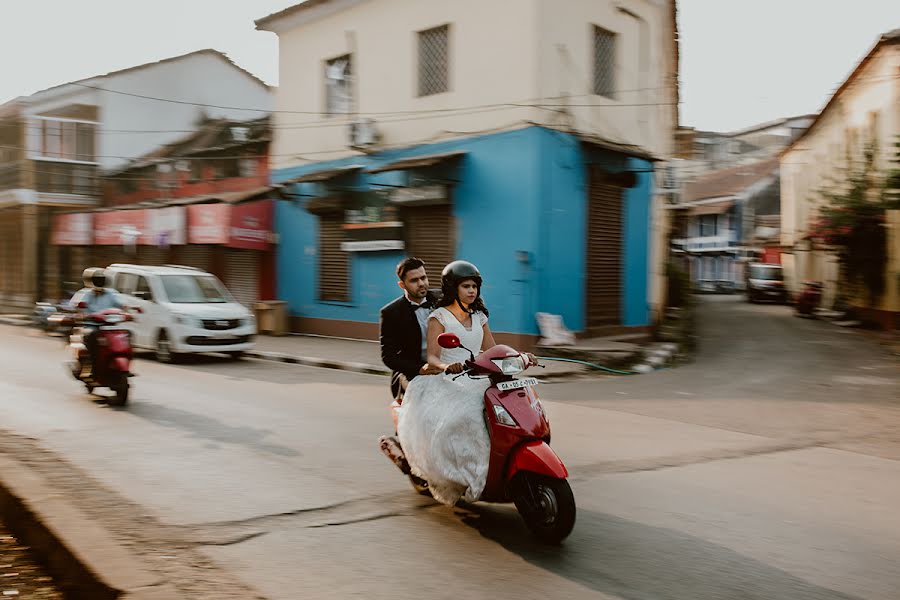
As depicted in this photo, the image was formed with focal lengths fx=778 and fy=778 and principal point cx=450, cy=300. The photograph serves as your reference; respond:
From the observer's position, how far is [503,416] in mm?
4453

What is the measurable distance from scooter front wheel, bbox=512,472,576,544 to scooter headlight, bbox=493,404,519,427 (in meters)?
0.29

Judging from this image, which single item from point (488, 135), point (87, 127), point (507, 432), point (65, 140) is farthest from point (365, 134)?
point (65, 140)

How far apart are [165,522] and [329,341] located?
14.0 m

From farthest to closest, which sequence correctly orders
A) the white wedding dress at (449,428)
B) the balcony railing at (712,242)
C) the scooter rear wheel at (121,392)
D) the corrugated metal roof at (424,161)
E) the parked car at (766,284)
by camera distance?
the balcony railing at (712,242) → the parked car at (766,284) → the corrugated metal roof at (424,161) → the scooter rear wheel at (121,392) → the white wedding dress at (449,428)

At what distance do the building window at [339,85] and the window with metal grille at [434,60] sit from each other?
2.56 metres

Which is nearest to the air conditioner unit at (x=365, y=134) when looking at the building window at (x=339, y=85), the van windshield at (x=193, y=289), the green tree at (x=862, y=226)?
the building window at (x=339, y=85)

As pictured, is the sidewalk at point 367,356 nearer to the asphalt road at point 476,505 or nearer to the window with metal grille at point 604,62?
the asphalt road at point 476,505

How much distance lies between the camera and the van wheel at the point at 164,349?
14.2 meters

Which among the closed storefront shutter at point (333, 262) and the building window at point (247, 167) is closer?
the closed storefront shutter at point (333, 262)

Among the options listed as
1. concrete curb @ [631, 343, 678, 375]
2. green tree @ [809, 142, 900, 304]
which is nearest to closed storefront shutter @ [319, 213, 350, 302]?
concrete curb @ [631, 343, 678, 375]

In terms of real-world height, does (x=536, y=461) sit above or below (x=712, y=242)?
below

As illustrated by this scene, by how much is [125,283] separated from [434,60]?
808 centimetres

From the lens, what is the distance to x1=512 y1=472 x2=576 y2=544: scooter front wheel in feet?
14.0

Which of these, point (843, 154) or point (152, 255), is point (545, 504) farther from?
point (843, 154)
